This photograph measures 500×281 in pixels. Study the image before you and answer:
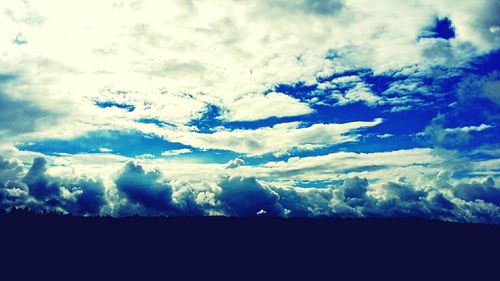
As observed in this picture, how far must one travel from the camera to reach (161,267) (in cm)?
19762

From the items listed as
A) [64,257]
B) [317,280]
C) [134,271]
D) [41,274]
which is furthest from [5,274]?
[317,280]

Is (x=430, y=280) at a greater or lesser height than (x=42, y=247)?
lesser

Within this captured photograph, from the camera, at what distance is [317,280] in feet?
652

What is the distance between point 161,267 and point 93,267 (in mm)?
33784

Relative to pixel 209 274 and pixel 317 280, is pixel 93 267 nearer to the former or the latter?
pixel 209 274

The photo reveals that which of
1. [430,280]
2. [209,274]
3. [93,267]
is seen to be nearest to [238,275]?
[209,274]

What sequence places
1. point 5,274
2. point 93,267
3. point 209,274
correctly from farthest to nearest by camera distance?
point 209,274
point 93,267
point 5,274

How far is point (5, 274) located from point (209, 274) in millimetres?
89520

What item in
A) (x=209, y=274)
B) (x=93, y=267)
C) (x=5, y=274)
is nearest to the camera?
(x=5, y=274)

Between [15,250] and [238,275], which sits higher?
[15,250]

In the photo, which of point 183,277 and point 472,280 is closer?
point 183,277

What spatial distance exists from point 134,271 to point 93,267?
19.3 m

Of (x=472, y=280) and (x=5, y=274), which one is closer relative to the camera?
(x=5, y=274)

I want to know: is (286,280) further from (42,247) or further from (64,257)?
(42,247)
